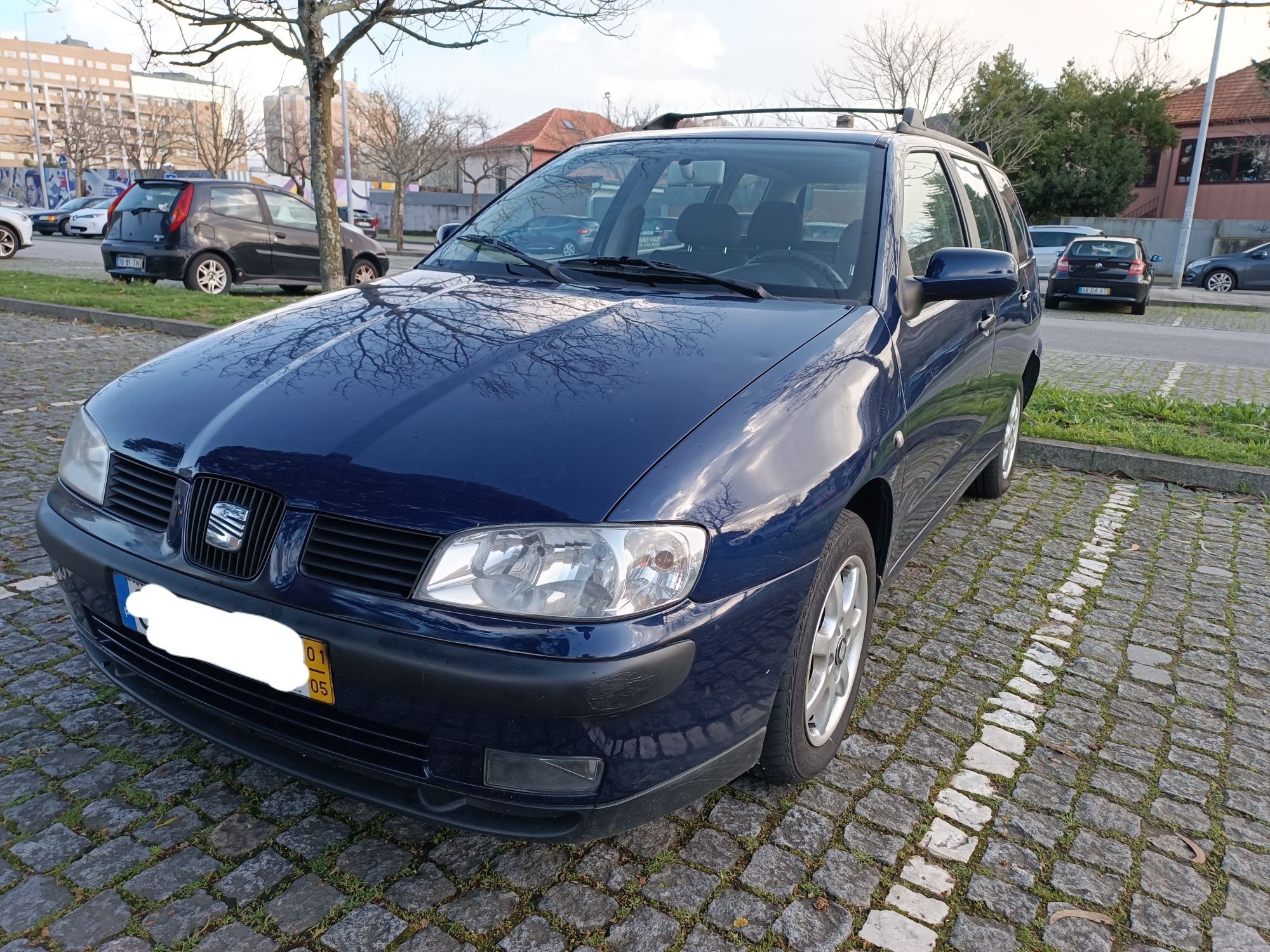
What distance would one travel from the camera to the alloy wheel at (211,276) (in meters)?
12.7

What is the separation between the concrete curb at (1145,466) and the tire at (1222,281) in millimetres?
22774

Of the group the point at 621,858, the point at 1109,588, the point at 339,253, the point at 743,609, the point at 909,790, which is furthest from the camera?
the point at 339,253

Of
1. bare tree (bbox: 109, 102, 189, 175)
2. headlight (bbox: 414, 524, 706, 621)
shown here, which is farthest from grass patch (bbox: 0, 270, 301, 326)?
bare tree (bbox: 109, 102, 189, 175)

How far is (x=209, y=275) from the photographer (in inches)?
504

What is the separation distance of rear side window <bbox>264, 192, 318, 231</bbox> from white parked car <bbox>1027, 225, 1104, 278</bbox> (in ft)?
62.7

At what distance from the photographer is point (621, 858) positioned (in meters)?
2.27

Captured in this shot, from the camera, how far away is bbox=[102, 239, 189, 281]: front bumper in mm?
12484

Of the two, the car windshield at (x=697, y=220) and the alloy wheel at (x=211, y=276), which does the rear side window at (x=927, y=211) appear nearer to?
the car windshield at (x=697, y=220)

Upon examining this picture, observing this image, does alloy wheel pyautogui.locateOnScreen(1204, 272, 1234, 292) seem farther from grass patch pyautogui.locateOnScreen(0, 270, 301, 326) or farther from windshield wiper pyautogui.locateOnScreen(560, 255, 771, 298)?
windshield wiper pyautogui.locateOnScreen(560, 255, 771, 298)

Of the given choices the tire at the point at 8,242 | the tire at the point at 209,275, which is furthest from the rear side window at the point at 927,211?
the tire at the point at 8,242

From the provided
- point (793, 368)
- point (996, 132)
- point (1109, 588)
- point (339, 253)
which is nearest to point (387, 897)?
point (793, 368)

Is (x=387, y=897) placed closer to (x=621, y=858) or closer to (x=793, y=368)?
(x=621, y=858)

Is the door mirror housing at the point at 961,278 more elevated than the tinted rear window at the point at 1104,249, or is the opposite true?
the tinted rear window at the point at 1104,249

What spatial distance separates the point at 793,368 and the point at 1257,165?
42487 millimetres
